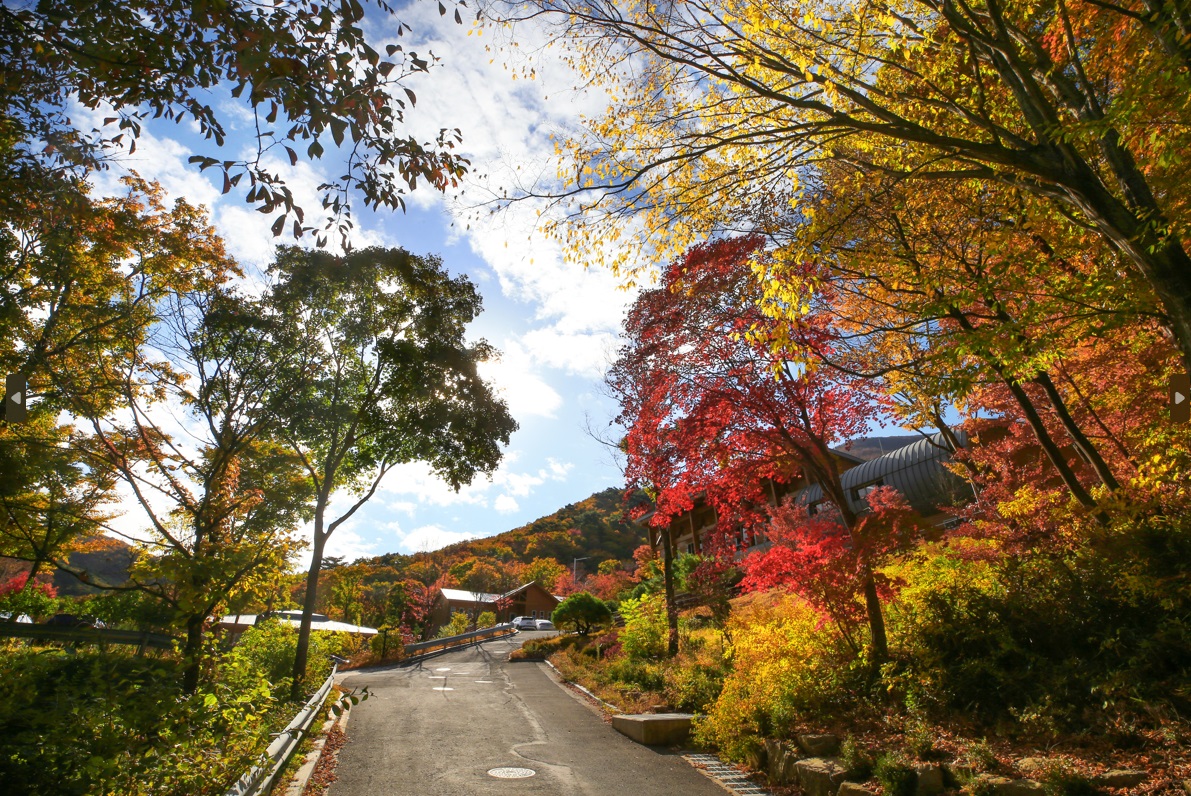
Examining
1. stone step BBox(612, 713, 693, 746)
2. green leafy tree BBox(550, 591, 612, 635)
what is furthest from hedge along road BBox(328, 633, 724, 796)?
green leafy tree BBox(550, 591, 612, 635)

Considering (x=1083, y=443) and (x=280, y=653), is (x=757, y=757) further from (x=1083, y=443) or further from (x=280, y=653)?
(x=280, y=653)

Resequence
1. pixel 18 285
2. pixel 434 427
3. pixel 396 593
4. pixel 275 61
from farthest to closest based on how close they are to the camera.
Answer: pixel 396 593
pixel 434 427
pixel 18 285
pixel 275 61

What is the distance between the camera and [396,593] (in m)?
34.8

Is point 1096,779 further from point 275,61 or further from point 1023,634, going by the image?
point 275,61

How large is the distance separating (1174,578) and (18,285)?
57.2 feet

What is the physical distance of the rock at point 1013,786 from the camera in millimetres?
4539

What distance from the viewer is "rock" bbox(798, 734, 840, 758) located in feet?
21.2

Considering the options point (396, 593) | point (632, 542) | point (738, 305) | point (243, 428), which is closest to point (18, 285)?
point (243, 428)

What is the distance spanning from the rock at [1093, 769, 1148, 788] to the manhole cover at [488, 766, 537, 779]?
5610 millimetres

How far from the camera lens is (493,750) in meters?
8.39

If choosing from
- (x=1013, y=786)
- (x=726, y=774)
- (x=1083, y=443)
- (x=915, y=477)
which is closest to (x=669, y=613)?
(x=726, y=774)

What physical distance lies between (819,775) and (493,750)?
4.64m

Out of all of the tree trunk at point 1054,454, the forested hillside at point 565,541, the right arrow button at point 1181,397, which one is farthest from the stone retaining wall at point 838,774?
the forested hillside at point 565,541

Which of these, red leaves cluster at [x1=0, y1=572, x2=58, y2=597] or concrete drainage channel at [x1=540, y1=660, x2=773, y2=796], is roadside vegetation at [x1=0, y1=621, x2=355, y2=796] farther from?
red leaves cluster at [x1=0, y1=572, x2=58, y2=597]
